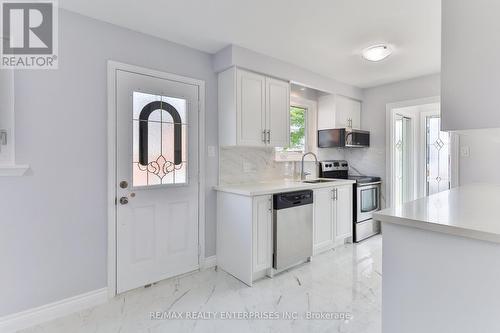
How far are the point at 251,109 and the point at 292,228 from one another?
1396mm

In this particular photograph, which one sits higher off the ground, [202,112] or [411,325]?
[202,112]

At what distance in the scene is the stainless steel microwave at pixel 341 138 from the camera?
389 centimetres

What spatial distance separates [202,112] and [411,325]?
246 cm

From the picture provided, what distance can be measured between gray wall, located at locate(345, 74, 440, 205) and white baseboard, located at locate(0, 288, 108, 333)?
4.06 metres

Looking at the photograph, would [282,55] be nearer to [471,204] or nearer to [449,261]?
[471,204]

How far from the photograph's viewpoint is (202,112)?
2.83 metres

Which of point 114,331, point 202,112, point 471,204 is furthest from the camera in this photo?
point 202,112

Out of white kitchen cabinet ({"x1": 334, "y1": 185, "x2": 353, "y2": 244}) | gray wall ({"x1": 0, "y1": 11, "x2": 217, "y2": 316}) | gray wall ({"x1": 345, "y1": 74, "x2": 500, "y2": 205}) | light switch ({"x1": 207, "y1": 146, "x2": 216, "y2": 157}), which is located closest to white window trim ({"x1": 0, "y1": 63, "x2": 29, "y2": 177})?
gray wall ({"x1": 0, "y1": 11, "x2": 217, "y2": 316})

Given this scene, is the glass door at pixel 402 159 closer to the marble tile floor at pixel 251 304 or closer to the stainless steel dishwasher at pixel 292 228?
the marble tile floor at pixel 251 304

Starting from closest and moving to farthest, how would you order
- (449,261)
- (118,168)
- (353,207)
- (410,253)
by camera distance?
(449,261) < (410,253) < (118,168) < (353,207)

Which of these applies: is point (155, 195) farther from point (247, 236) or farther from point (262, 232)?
point (262, 232)

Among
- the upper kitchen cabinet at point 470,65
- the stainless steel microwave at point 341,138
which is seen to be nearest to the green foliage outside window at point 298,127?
→ the stainless steel microwave at point 341,138

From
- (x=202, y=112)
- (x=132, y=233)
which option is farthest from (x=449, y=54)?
(x=132, y=233)

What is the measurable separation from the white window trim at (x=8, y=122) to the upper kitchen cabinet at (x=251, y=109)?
1755 millimetres
